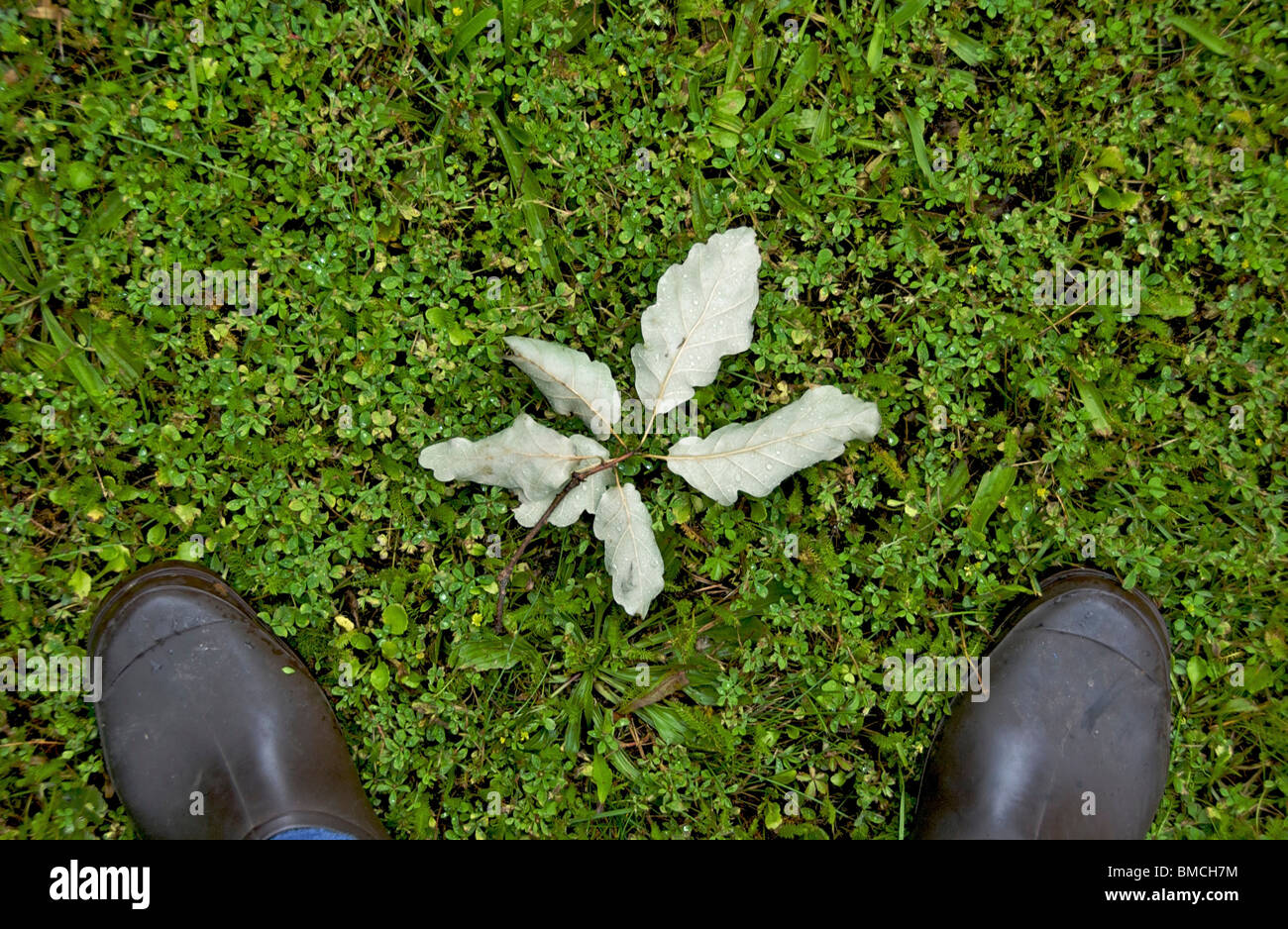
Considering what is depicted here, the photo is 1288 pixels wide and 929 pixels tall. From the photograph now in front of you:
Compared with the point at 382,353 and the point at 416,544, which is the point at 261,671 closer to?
the point at 416,544

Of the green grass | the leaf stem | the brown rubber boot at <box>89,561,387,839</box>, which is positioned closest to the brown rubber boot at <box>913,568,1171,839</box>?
the green grass

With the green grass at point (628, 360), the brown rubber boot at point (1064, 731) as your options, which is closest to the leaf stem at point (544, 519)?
the green grass at point (628, 360)

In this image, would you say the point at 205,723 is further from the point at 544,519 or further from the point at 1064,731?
the point at 1064,731

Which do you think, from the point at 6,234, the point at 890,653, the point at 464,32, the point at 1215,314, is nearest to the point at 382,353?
the point at 464,32

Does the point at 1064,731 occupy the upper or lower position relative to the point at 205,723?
lower

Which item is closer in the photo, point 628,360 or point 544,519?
point 544,519

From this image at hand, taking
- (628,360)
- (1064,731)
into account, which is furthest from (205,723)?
(1064,731)
